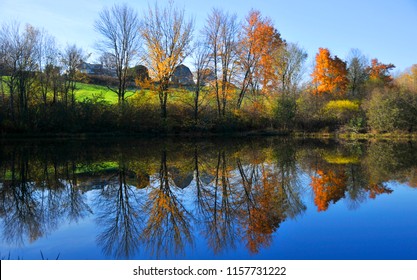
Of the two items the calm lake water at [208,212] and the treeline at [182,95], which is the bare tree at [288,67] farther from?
the calm lake water at [208,212]

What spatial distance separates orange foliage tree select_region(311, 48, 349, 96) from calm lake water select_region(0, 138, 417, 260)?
88.1 feet

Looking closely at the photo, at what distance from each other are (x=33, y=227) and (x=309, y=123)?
26.6 meters

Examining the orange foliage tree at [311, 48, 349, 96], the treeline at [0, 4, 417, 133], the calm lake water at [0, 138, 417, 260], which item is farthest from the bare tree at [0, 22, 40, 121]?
the orange foliage tree at [311, 48, 349, 96]

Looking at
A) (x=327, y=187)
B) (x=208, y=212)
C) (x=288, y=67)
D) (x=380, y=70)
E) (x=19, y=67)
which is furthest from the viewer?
(x=380, y=70)

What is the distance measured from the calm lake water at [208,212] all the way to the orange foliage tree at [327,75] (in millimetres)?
26844

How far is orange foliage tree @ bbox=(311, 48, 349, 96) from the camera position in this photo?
35156 millimetres

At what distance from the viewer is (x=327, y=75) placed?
1399 inches

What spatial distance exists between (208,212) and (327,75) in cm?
3369

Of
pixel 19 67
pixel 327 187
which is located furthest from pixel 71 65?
pixel 327 187

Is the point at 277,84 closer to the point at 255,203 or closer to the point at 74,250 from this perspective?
the point at 255,203

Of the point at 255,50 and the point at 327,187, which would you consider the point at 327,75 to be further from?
the point at 327,187

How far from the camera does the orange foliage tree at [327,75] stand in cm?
3516

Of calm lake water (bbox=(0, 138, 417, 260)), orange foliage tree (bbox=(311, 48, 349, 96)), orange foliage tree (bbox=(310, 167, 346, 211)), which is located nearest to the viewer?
calm lake water (bbox=(0, 138, 417, 260))

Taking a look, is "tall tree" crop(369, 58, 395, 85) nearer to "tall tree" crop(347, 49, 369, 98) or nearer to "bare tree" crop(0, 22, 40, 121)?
Result: "tall tree" crop(347, 49, 369, 98)
